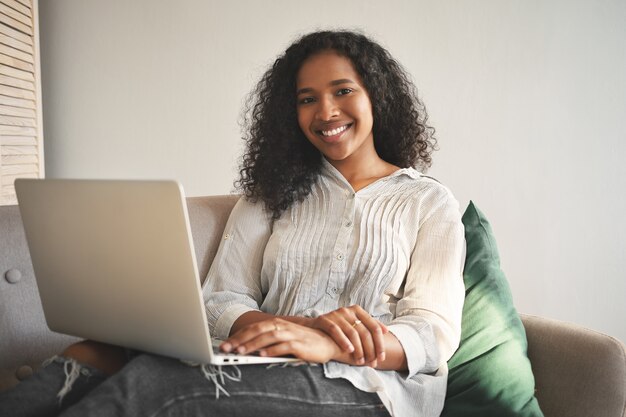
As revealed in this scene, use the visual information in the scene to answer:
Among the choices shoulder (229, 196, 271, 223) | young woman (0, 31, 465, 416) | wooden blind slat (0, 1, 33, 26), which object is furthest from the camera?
wooden blind slat (0, 1, 33, 26)

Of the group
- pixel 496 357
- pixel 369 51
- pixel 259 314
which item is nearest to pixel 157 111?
pixel 369 51

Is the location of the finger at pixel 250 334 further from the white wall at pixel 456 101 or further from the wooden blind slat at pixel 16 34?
the wooden blind slat at pixel 16 34

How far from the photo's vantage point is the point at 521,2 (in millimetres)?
2270

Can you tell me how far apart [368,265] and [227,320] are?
32cm

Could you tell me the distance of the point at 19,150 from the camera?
2244mm

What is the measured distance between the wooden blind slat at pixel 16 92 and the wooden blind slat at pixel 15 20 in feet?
0.67

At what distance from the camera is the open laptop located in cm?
94

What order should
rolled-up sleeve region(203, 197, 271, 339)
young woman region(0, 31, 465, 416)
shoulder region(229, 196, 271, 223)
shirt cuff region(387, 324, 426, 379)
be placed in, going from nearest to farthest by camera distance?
young woman region(0, 31, 465, 416) → shirt cuff region(387, 324, 426, 379) → rolled-up sleeve region(203, 197, 271, 339) → shoulder region(229, 196, 271, 223)

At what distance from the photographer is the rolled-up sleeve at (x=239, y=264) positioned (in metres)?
1.47

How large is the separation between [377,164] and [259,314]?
50 centimetres

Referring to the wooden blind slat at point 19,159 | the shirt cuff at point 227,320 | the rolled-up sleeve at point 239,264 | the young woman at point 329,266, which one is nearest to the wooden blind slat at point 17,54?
the wooden blind slat at point 19,159

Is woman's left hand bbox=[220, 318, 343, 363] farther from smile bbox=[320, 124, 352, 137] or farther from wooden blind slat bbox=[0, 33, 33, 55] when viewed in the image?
wooden blind slat bbox=[0, 33, 33, 55]

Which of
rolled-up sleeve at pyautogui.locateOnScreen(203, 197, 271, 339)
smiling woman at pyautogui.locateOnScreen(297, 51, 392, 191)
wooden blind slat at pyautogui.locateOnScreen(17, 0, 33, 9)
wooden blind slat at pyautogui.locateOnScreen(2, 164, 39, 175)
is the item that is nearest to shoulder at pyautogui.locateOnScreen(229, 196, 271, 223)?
rolled-up sleeve at pyautogui.locateOnScreen(203, 197, 271, 339)

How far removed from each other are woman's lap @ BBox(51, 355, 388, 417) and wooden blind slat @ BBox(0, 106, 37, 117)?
4.86 ft
